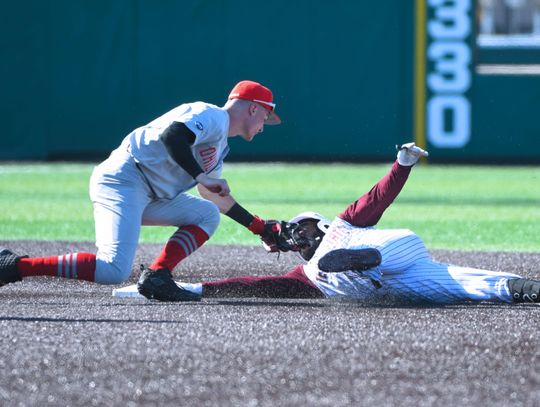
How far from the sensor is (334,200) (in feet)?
49.5

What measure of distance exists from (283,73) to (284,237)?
15.1 meters

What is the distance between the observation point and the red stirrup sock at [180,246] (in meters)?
6.92

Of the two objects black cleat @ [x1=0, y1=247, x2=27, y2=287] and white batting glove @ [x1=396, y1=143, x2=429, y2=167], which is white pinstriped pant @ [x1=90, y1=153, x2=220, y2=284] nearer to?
black cleat @ [x1=0, y1=247, x2=27, y2=287]

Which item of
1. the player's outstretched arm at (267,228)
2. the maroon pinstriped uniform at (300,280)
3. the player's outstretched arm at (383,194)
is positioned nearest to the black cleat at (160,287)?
the maroon pinstriped uniform at (300,280)

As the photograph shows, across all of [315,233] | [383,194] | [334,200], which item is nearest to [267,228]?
[315,233]

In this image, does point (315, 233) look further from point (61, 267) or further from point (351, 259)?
point (61, 267)

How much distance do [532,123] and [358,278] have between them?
15856 millimetres

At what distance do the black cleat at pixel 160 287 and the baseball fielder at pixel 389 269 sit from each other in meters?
0.07

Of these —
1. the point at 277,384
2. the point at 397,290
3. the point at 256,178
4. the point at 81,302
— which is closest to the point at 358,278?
the point at 397,290

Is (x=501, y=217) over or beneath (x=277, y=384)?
beneath

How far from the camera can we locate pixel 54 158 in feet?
73.7

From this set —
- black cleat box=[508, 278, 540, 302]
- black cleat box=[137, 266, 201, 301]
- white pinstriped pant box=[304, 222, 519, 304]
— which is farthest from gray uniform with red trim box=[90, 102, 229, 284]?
black cleat box=[508, 278, 540, 302]

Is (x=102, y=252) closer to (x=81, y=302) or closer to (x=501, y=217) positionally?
(x=81, y=302)

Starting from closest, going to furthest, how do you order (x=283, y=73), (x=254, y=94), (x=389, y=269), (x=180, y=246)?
(x=389, y=269) < (x=254, y=94) < (x=180, y=246) < (x=283, y=73)
